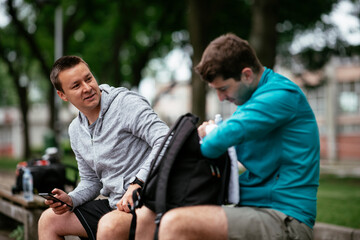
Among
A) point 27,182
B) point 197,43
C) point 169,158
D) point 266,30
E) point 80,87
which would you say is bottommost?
point 27,182

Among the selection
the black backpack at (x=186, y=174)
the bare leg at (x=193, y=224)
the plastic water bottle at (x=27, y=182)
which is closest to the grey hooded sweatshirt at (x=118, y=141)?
the black backpack at (x=186, y=174)

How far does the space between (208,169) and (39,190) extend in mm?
3798

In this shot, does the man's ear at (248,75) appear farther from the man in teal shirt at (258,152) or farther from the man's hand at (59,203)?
the man's hand at (59,203)

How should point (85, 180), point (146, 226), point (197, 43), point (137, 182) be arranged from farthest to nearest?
point (197, 43)
point (85, 180)
point (137, 182)
point (146, 226)

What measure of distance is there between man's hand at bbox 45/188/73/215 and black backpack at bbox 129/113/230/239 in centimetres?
83

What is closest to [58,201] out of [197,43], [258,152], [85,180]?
[85,180]

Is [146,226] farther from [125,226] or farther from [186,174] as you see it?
[186,174]

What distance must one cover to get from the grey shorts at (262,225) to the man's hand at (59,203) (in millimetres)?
1175

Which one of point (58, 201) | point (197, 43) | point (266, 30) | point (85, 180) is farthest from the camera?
point (197, 43)

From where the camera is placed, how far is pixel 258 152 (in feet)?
7.97

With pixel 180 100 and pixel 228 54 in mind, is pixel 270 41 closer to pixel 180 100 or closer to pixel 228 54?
pixel 228 54

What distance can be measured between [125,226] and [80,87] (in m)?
1.00

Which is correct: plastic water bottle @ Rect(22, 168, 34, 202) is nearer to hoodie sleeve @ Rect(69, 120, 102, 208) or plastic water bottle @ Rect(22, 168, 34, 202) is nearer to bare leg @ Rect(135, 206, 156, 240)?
hoodie sleeve @ Rect(69, 120, 102, 208)

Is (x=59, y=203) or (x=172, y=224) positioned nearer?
(x=172, y=224)
